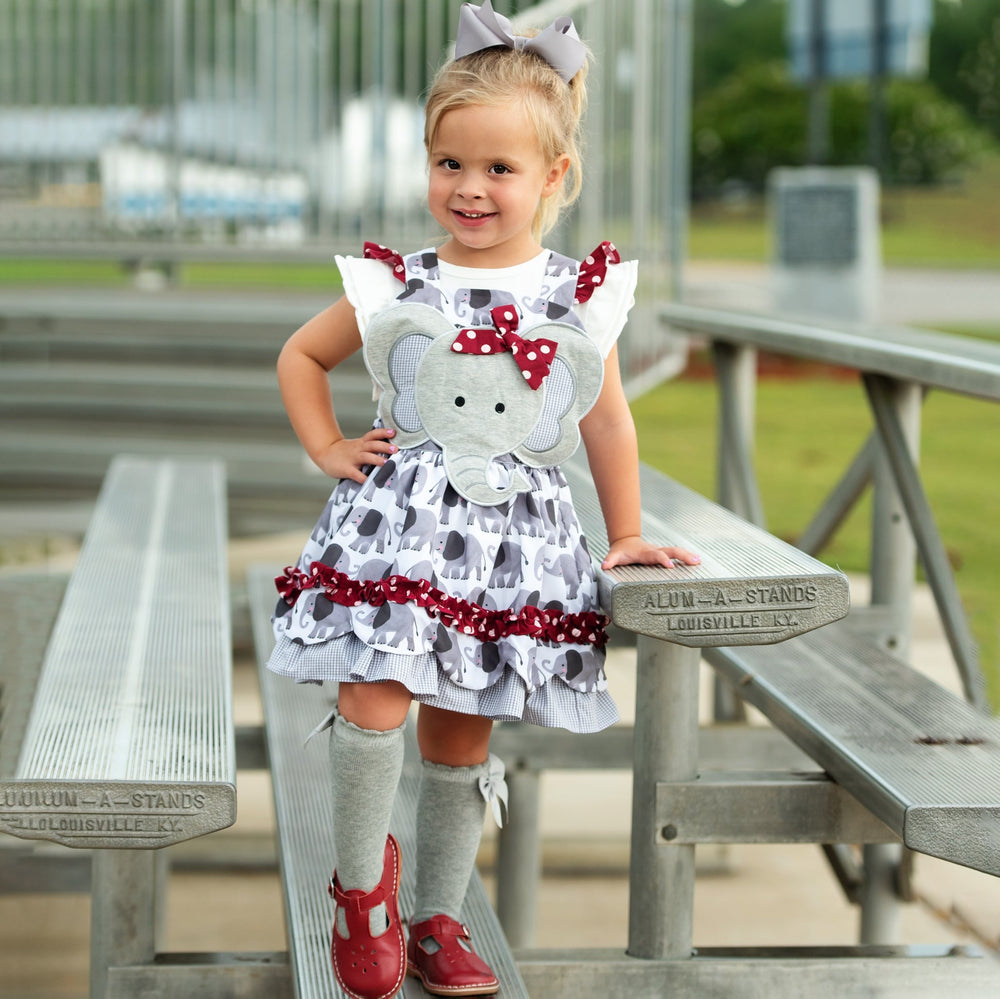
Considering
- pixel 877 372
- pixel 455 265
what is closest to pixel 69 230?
pixel 877 372

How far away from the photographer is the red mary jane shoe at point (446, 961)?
189 centimetres

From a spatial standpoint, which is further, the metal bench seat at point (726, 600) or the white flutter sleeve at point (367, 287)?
the white flutter sleeve at point (367, 287)

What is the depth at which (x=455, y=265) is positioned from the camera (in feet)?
6.40

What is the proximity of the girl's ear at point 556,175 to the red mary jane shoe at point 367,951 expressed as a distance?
2.81ft

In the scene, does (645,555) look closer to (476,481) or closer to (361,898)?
(476,481)

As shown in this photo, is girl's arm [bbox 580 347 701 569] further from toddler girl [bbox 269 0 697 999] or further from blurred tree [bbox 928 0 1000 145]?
blurred tree [bbox 928 0 1000 145]

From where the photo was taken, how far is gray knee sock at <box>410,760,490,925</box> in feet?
6.50

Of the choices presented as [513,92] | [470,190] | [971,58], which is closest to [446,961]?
[470,190]

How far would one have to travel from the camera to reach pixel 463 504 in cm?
183

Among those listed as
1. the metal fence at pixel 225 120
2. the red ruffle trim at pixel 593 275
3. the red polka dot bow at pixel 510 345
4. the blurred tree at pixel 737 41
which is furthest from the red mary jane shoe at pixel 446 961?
the blurred tree at pixel 737 41

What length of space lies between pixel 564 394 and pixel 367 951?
2.24 ft

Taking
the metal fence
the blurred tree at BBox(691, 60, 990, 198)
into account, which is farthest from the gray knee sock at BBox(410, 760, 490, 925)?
the blurred tree at BBox(691, 60, 990, 198)

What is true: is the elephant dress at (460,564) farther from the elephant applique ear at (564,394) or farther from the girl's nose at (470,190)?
the girl's nose at (470,190)

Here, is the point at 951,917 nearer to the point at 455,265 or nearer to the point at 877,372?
the point at 877,372
